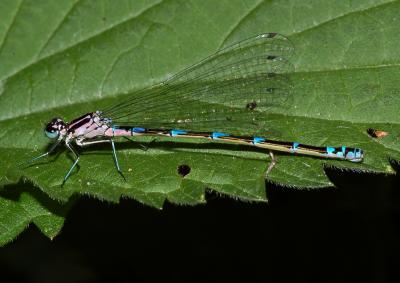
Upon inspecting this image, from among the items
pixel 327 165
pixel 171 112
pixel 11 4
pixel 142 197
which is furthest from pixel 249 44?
pixel 11 4

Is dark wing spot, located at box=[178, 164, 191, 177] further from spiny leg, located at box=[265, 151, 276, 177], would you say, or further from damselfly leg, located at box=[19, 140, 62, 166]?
damselfly leg, located at box=[19, 140, 62, 166]

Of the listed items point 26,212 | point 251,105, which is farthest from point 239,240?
point 26,212

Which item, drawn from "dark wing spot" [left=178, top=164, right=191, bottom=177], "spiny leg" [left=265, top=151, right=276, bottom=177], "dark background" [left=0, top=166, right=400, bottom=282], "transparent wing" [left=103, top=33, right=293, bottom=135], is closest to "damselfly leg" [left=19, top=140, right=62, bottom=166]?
"transparent wing" [left=103, top=33, right=293, bottom=135]

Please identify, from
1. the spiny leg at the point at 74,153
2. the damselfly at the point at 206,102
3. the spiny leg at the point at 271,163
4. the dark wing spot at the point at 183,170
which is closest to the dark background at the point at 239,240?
the spiny leg at the point at 74,153

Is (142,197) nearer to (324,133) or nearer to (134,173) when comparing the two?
(134,173)

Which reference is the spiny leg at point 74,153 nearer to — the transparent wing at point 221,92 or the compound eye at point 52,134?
the compound eye at point 52,134

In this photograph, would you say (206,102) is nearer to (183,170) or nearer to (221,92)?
(221,92)
